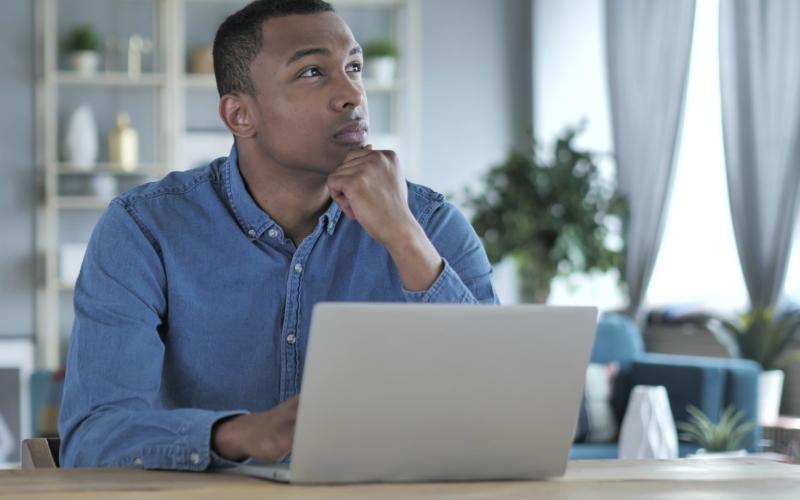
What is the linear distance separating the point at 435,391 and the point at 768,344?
4.85 m

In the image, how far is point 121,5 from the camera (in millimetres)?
6930

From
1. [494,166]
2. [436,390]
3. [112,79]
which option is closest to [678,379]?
[494,166]

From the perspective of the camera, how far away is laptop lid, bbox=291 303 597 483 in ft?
3.93

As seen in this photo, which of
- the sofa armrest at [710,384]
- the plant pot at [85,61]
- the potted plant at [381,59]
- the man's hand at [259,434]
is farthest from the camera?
the potted plant at [381,59]

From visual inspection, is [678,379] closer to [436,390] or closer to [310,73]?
[310,73]

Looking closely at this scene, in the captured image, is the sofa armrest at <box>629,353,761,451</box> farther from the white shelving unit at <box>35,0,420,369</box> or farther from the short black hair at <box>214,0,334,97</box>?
the short black hair at <box>214,0,334,97</box>

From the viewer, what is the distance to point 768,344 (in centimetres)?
582

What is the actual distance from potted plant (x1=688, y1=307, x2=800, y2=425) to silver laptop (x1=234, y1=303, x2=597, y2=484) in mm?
4614

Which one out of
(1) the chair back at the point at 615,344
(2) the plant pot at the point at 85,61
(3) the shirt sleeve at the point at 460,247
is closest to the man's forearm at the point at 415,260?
(3) the shirt sleeve at the point at 460,247

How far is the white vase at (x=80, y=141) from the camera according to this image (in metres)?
6.71

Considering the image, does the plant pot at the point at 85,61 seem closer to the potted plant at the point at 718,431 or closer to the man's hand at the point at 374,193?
the potted plant at the point at 718,431

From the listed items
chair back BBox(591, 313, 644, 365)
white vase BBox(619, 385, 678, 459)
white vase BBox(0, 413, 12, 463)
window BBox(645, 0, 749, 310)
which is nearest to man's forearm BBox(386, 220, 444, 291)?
white vase BBox(619, 385, 678, 459)

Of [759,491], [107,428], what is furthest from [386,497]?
[107,428]

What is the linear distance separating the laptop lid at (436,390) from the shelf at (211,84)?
5.54 metres
